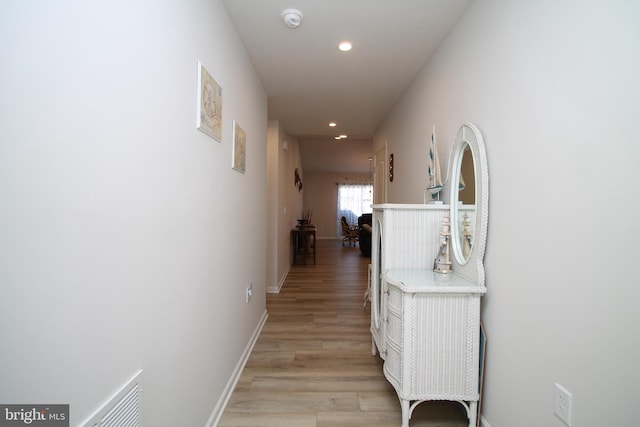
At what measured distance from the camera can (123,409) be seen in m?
0.89

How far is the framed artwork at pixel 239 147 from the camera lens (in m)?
2.01

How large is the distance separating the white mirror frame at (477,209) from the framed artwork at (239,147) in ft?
4.70

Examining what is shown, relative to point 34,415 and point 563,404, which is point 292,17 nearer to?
point 34,415

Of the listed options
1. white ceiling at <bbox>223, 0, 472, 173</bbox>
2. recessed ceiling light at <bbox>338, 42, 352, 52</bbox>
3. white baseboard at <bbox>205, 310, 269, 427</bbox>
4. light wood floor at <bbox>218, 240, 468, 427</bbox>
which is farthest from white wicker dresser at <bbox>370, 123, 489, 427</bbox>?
recessed ceiling light at <bbox>338, 42, 352, 52</bbox>

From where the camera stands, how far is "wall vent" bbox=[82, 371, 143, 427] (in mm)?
802

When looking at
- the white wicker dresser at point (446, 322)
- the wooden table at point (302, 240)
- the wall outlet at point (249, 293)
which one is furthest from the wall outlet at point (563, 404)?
the wooden table at point (302, 240)

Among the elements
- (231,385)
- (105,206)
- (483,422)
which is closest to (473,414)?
(483,422)

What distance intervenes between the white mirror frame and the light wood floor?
0.86 metres

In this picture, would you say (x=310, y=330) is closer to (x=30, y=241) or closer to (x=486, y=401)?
(x=486, y=401)

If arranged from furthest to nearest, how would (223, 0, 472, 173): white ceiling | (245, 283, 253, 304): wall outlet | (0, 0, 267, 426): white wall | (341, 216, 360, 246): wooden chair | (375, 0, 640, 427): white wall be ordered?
(341, 216, 360, 246): wooden chair, (245, 283, 253, 304): wall outlet, (223, 0, 472, 173): white ceiling, (375, 0, 640, 427): white wall, (0, 0, 267, 426): white wall

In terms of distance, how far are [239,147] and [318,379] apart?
1.71 metres

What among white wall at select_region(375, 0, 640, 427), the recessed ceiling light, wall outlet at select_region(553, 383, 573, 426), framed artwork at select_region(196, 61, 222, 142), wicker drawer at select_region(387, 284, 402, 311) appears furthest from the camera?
the recessed ceiling light

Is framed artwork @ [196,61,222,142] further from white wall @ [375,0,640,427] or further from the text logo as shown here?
white wall @ [375,0,640,427]

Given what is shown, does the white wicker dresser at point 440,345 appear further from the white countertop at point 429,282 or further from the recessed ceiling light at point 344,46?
the recessed ceiling light at point 344,46
